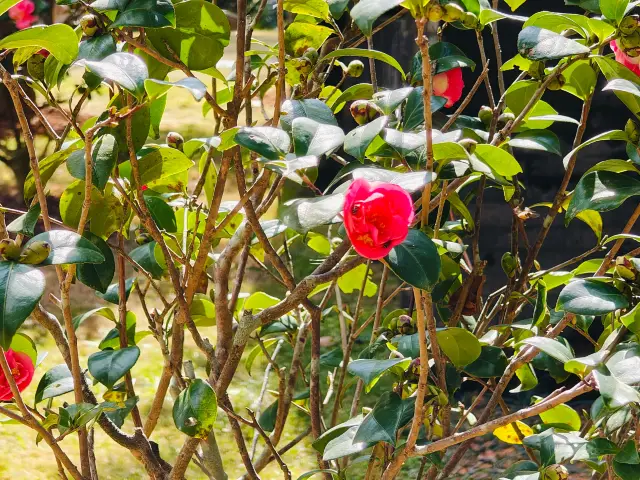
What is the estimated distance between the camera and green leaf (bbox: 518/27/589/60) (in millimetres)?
732

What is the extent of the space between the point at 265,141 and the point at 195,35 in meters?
0.25

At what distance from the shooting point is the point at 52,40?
725 mm

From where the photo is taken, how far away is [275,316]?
0.95 metres

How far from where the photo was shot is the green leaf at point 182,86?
64 cm

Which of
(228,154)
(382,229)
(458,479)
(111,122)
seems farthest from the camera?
(458,479)

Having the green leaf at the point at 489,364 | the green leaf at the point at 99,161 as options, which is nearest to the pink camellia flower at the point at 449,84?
the green leaf at the point at 489,364

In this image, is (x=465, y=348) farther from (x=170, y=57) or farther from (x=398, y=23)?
(x=398, y=23)

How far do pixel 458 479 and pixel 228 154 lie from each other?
4.87ft

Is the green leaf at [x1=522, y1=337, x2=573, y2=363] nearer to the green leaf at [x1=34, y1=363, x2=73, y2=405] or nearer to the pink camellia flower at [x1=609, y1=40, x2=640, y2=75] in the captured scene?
the pink camellia flower at [x1=609, y1=40, x2=640, y2=75]

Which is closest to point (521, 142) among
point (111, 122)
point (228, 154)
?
point (228, 154)

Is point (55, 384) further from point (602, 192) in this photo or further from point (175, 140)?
point (602, 192)

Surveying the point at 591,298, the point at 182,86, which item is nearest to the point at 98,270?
the point at 182,86

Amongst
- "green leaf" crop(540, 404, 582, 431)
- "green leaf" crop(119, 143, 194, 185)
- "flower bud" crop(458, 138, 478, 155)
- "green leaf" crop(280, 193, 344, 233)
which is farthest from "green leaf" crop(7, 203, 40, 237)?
"green leaf" crop(540, 404, 582, 431)

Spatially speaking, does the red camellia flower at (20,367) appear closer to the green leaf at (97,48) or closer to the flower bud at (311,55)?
the green leaf at (97,48)
